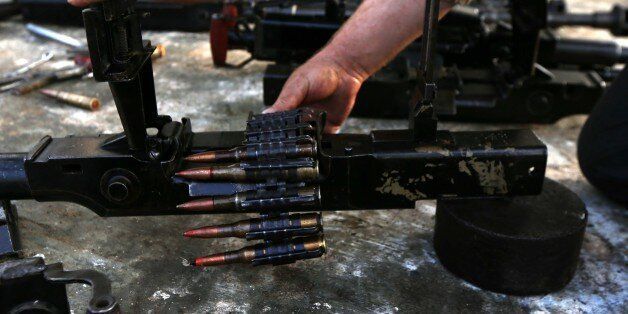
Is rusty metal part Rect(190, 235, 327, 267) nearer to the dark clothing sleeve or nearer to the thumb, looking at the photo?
the thumb

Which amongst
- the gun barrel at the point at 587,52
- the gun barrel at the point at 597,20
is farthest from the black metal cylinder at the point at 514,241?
the gun barrel at the point at 597,20

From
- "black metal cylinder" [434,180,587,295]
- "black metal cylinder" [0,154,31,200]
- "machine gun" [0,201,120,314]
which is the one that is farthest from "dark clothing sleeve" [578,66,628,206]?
"black metal cylinder" [0,154,31,200]

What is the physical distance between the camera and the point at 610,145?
8.41 feet

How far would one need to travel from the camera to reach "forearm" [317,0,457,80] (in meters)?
2.33

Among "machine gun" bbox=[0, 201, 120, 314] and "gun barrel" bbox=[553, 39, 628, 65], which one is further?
"gun barrel" bbox=[553, 39, 628, 65]

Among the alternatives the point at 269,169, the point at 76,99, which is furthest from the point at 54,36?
the point at 269,169

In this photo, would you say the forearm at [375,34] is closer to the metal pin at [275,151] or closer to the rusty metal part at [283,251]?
the metal pin at [275,151]

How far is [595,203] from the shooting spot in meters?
2.65

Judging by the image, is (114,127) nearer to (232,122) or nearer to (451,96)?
(232,122)

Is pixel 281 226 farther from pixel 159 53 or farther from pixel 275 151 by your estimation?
pixel 159 53

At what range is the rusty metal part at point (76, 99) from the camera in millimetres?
3355

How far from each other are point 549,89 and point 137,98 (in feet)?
7.90

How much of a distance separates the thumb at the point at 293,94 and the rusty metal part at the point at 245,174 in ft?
1.43

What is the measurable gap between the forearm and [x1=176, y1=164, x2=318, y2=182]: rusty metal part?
2.59 ft
